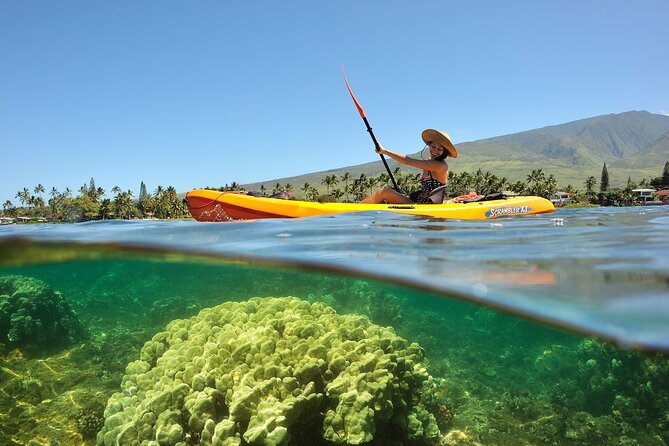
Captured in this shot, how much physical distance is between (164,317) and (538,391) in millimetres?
10171

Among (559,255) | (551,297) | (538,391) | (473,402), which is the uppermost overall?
(559,255)

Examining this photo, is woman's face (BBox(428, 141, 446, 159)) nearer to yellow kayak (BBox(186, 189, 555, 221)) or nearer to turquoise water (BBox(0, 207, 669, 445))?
yellow kayak (BBox(186, 189, 555, 221))

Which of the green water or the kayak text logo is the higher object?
the kayak text logo

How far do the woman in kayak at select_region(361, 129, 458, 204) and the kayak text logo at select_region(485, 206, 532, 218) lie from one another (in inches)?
46.9

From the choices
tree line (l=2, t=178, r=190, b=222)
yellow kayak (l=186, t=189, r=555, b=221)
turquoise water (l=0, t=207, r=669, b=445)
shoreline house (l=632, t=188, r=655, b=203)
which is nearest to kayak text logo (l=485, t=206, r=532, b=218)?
yellow kayak (l=186, t=189, r=555, b=221)

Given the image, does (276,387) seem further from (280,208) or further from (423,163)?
(423,163)

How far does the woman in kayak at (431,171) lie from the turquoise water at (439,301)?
3.49 feet

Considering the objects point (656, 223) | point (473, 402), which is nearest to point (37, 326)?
point (473, 402)

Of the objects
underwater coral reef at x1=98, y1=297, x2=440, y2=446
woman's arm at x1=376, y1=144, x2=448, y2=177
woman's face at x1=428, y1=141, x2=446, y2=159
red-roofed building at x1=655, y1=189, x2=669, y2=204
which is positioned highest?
woman's face at x1=428, y1=141, x2=446, y2=159

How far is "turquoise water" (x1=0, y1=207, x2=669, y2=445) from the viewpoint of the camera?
729cm

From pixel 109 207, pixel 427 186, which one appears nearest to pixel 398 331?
pixel 427 186

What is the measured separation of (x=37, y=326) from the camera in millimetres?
10484

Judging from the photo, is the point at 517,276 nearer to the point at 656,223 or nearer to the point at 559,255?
the point at 559,255

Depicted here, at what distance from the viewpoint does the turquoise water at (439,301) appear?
7.29 meters
